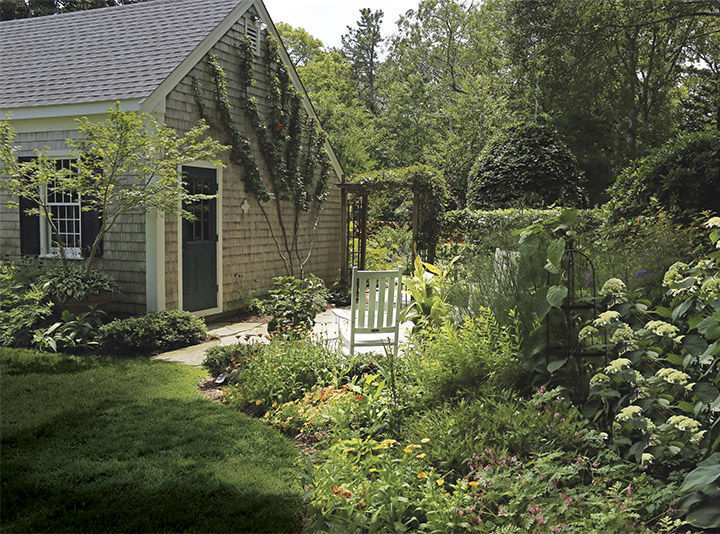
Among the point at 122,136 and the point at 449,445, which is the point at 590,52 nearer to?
the point at 122,136

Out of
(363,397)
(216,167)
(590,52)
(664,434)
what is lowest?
(363,397)

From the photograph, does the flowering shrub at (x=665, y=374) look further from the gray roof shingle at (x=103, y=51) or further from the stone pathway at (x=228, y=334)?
the gray roof shingle at (x=103, y=51)

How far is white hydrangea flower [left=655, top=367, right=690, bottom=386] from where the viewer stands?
8.18 feet

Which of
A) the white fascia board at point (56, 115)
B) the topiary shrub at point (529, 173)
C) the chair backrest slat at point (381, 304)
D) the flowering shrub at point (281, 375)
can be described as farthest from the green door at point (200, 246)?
the topiary shrub at point (529, 173)

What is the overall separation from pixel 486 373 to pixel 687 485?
4.57 ft

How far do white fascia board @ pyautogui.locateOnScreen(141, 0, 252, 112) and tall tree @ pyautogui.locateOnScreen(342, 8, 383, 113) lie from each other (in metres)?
22.8

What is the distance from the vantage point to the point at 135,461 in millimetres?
3402

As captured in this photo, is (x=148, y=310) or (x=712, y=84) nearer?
(x=148, y=310)

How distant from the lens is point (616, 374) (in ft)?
9.41

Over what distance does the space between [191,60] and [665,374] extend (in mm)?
7440

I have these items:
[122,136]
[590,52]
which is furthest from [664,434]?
[590,52]

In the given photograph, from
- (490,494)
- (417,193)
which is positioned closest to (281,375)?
(490,494)

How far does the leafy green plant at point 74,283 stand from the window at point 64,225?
81cm

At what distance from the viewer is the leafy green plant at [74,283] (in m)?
6.76
